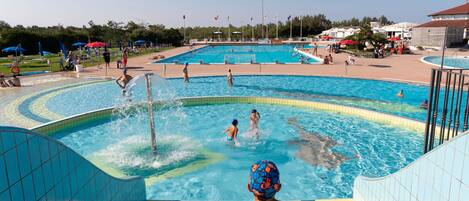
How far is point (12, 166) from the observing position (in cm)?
251

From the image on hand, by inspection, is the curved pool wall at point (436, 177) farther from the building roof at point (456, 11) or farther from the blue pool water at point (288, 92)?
the building roof at point (456, 11)

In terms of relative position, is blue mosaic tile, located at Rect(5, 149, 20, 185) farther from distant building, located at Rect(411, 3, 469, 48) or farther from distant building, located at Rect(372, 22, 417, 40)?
distant building, located at Rect(372, 22, 417, 40)

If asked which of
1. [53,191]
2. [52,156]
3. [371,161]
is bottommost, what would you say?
[371,161]

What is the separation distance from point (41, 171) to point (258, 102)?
36.8ft

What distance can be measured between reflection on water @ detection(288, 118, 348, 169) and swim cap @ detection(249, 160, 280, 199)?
18.7 ft

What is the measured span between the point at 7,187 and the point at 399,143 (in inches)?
357

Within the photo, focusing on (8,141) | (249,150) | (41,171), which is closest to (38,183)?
(41,171)

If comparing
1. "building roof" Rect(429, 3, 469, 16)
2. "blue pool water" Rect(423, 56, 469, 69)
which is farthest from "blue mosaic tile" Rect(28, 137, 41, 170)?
"building roof" Rect(429, 3, 469, 16)

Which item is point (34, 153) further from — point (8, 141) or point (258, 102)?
point (258, 102)

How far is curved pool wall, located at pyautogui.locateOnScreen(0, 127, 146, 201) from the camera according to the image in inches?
97.5

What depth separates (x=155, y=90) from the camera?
16.9 meters

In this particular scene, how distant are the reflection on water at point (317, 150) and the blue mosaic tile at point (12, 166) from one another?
648 centimetres

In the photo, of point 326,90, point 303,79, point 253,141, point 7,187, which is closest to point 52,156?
point 7,187

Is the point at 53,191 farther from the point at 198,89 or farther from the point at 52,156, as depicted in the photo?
the point at 198,89
